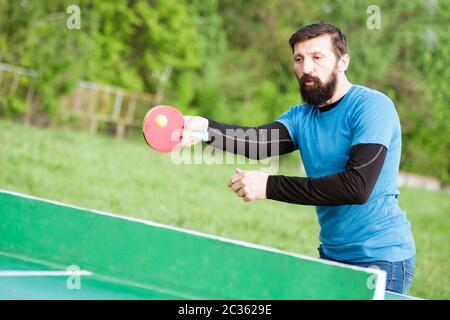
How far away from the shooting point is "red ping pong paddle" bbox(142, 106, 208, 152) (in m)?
3.40

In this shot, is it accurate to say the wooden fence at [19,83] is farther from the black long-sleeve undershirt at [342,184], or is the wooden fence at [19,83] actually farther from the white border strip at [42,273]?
the black long-sleeve undershirt at [342,184]

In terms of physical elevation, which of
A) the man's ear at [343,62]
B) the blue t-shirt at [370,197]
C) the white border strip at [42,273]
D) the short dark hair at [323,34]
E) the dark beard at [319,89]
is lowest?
the white border strip at [42,273]

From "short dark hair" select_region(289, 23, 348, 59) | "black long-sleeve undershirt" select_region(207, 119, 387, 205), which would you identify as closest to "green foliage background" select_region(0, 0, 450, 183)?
"short dark hair" select_region(289, 23, 348, 59)

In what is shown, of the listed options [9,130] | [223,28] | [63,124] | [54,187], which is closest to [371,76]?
[223,28]

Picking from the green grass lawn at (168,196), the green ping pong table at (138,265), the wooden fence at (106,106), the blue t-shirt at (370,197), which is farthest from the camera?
the wooden fence at (106,106)

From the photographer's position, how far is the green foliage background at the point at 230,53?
1705 centimetres

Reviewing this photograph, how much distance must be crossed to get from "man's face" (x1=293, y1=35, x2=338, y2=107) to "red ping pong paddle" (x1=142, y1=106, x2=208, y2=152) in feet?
2.06

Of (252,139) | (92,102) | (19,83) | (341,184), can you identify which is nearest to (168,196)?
(252,139)

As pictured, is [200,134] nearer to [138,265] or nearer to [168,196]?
[138,265]

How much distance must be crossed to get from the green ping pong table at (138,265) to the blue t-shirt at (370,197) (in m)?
0.27

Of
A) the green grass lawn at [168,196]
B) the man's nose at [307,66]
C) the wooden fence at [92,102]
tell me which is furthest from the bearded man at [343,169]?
the wooden fence at [92,102]

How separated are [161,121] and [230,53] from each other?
79.1 ft

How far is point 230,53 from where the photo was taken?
1069 inches

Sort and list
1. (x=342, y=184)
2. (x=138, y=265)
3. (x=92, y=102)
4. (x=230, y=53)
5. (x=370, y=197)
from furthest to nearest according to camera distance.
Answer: (x=230, y=53) → (x=92, y=102) → (x=138, y=265) → (x=370, y=197) → (x=342, y=184)
